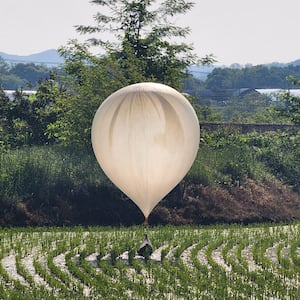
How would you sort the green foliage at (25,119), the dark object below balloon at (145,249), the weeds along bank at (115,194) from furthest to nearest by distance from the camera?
1. the green foliage at (25,119)
2. the weeds along bank at (115,194)
3. the dark object below balloon at (145,249)

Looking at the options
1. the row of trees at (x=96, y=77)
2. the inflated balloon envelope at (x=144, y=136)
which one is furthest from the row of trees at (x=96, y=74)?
the inflated balloon envelope at (x=144, y=136)

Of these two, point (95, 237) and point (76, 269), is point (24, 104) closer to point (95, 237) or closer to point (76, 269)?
point (95, 237)

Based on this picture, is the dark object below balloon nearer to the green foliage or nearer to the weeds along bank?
the weeds along bank

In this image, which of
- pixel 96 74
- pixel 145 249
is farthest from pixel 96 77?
pixel 145 249

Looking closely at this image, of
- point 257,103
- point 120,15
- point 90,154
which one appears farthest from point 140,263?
point 257,103

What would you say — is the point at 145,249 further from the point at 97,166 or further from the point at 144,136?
the point at 97,166

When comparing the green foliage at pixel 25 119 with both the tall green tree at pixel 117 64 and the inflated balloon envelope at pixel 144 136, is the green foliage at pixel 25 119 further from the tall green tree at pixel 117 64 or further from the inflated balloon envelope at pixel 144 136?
the inflated balloon envelope at pixel 144 136
